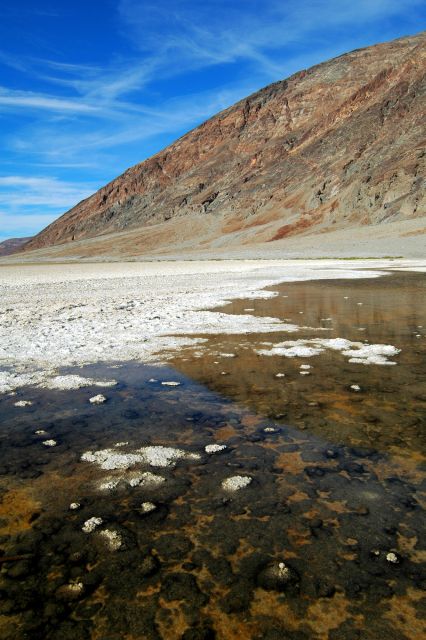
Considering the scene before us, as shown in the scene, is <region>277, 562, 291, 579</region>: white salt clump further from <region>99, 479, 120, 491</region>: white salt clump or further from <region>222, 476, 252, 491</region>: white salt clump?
<region>99, 479, 120, 491</region>: white salt clump

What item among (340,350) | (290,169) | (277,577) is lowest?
(340,350)

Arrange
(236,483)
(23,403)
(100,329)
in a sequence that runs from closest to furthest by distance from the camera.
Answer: (236,483), (23,403), (100,329)

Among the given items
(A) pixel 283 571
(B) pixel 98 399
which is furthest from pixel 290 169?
(A) pixel 283 571

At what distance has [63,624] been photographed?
104 inches

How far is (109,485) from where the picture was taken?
163 inches

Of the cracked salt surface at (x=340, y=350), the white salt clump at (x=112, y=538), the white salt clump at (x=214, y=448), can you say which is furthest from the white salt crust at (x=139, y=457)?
the cracked salt surface at (x=340, y=350)

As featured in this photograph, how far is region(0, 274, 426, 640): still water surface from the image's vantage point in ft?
8.88

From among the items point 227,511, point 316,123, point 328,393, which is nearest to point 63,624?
point 227,511

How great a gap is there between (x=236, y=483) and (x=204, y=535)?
2.45 ft

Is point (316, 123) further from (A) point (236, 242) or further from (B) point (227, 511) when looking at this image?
(B) point (227, 511)

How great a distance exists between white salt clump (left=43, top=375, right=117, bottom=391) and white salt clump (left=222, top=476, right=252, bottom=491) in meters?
3.43

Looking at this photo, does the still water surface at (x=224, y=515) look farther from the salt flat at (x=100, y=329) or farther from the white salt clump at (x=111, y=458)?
the salt flat at (x=100, y=329)

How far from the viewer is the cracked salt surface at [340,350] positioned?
8195mm

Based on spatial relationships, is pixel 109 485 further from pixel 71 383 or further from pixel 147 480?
pixel 71 383
